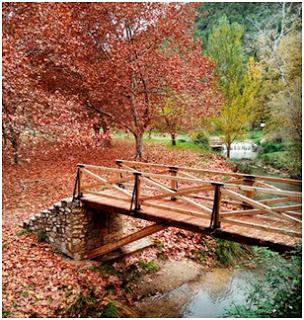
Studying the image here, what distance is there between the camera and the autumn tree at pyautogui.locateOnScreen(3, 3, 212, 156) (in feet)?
52.1

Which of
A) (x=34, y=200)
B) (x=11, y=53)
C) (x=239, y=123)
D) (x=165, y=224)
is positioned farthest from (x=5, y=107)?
(x=239, y=123)

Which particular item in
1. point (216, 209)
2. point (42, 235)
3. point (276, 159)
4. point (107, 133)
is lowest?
point (42, 235)

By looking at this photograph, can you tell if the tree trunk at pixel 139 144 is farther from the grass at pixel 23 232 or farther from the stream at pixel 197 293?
the grass at pixel 23 232

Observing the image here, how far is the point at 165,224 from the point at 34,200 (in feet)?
19.0

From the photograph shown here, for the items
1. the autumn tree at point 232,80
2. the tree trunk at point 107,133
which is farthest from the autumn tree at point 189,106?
the autumn tree at point 232,80

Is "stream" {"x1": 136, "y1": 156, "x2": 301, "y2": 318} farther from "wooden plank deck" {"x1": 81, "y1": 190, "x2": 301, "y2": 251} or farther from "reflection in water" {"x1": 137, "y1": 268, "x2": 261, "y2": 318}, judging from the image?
"wooden plank deck" {"x1": 81, "y1": 190, "x2": 301, "y2": 251}

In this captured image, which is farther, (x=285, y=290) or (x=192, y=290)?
(x=192, y=290)

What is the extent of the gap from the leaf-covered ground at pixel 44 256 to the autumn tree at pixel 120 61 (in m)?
3.24

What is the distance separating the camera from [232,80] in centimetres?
2359

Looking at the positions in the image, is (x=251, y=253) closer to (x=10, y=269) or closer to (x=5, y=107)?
(x=10, y=269)

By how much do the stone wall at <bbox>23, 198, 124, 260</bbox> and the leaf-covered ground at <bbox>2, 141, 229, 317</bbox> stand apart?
0.31m

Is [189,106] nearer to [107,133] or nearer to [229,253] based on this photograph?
[107,133]

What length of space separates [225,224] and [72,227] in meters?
4.45

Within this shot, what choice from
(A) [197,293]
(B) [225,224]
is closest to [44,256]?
(A) [197,293]
